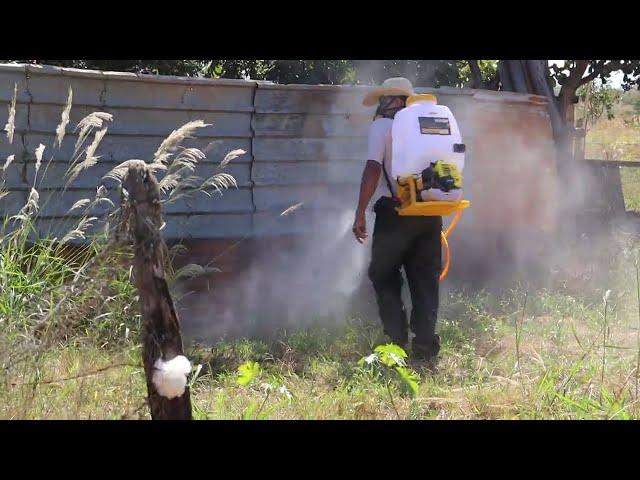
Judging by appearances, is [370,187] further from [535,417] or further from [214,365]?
[535,417]

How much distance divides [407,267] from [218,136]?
233cm

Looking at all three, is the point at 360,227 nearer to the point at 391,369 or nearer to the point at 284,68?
the point at 391,369

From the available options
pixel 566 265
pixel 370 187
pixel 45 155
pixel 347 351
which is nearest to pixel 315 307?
pixel 347 351

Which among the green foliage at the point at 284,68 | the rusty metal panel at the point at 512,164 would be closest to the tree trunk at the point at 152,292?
the rusty metal panel at the point at 512,164

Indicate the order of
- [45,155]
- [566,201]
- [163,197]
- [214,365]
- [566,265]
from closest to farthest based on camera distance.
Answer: [214,365] → [45,155] → [163,197] → [566,265] → [566,201]

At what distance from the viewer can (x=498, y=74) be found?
11336 millimetres

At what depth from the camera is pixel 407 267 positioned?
18.6 feet

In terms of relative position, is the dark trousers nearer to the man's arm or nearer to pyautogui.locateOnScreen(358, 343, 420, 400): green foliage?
the man's arm

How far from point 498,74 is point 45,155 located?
7208 millimetres

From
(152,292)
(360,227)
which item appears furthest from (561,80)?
(152,292)

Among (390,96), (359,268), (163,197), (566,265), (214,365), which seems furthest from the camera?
(566,265)

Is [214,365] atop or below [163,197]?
below

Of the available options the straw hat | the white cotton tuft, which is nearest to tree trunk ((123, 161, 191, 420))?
the white cotton tuft

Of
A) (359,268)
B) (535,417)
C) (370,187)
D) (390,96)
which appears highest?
(390,96)
